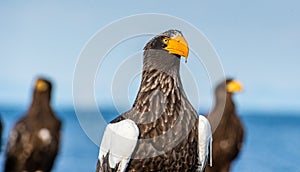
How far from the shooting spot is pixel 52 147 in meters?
10.7

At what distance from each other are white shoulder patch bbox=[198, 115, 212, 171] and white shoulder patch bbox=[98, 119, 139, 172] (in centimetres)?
41

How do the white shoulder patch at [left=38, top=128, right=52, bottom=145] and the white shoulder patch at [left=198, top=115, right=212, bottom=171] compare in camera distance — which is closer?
the white shoulder patch at [left=198, top=115, right=212, bottom=171]

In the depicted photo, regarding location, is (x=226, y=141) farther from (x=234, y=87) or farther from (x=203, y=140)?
(x=203, y=140)

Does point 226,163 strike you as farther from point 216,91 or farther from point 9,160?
point 9,160

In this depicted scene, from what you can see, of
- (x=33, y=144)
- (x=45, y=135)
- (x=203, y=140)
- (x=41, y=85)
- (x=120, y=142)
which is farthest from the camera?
(x=41, y=85)

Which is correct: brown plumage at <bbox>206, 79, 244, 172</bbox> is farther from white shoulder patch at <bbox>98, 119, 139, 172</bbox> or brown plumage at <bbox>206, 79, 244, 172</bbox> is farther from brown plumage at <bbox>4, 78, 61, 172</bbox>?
white shoulder patch at <bbox>98, 119, 139, 172</bbox>

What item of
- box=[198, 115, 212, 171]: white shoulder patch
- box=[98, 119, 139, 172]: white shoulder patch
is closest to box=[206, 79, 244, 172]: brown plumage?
box=[198, 115, 212, 171]: white shoulder patch

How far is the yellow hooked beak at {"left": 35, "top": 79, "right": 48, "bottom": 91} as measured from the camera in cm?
1155

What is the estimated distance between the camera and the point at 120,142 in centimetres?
454

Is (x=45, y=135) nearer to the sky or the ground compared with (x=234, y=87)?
nearer to the ground

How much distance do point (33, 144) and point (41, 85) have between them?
1343 mm

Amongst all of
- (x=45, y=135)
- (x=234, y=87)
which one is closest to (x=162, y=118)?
(x=45, y=135)

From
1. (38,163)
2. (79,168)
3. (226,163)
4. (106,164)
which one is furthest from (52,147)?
(106,164)

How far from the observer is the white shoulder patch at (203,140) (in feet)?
15.2
